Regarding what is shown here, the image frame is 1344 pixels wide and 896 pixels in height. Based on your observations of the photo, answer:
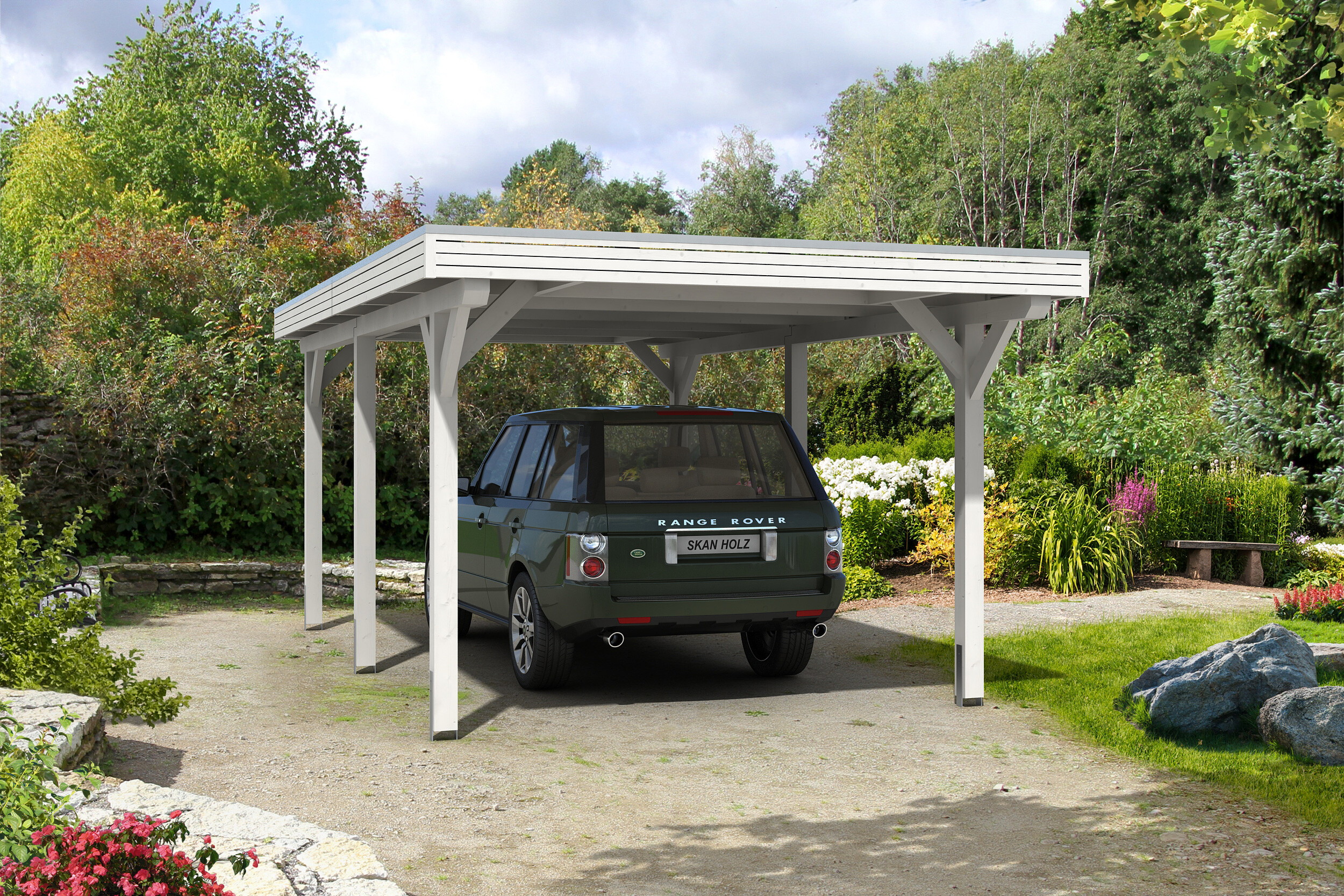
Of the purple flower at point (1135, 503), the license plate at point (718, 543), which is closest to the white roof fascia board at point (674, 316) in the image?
the license plate at point (718, 543)

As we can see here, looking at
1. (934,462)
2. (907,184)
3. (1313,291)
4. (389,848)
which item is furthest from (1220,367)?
(389,848)

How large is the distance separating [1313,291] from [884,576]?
26.2 ft

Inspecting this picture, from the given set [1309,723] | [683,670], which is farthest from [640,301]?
[1309,723]

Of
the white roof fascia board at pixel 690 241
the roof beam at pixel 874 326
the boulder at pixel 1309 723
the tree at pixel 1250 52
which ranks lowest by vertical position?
the boulder at pixel 1309 723

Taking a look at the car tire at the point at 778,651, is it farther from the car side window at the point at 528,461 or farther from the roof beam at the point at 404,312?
the roof beam at the point at 404,312

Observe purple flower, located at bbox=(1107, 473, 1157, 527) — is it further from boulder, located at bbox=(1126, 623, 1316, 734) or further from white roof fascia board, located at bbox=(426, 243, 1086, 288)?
white roof fascia board, located at bbox=(426, 243, 1086, 288)

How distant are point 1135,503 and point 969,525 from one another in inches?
267

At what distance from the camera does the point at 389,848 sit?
4.72 meters

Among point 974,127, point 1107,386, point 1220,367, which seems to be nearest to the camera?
point 1220,367

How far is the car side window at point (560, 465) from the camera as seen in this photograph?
299 inches

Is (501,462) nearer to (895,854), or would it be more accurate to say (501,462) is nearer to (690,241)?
(690,241)

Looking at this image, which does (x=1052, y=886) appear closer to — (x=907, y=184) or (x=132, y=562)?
(x=132, y=562)

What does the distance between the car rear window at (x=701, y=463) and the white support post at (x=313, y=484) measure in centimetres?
392

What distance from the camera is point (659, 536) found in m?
7.18
